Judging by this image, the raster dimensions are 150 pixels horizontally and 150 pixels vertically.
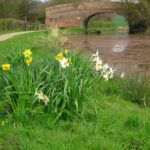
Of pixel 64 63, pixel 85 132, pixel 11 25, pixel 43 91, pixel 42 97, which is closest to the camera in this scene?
pixel 85 132

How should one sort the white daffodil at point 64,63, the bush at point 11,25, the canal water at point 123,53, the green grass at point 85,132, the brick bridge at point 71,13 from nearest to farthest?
the green grass at point 85,132
the white daffodil at point 64,63
the canal water at point 123,53
the bush at point 11,25
the brick bridge at point 71,13

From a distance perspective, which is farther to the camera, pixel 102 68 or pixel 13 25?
pixel 13 25

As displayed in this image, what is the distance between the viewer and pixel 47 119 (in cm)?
511

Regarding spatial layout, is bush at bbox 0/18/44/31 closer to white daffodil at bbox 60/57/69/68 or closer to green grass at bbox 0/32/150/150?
white daffodil at bbox 60/57/69/68

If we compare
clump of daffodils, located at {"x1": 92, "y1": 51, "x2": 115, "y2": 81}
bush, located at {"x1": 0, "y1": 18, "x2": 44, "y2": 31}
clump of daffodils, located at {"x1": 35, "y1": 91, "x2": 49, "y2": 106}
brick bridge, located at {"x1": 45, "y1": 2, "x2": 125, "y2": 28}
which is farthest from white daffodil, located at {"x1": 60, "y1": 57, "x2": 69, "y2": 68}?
brick bridge, located at {"x1": 45, "y1": 2, "x2": 125, "y2": 28}

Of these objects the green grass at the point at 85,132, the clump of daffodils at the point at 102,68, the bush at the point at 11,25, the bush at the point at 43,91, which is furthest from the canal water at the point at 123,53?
the bush at the point at 11,25

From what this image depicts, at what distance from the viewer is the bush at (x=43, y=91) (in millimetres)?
5082

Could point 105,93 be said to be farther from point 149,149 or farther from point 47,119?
point 149,149

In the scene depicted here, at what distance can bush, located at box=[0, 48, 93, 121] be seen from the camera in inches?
200

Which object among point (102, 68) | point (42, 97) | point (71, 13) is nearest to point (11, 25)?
point (71, 13)

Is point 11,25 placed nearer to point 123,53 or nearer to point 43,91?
point 123,53

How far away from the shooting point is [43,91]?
5.42 meters

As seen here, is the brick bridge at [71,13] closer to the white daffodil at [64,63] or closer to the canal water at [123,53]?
the canal water at [123,53]

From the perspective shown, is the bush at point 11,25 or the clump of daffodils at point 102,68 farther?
the bush at point 11,25
